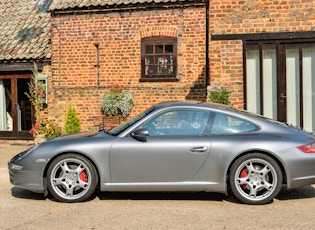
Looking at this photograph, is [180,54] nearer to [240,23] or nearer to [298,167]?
[240,23]

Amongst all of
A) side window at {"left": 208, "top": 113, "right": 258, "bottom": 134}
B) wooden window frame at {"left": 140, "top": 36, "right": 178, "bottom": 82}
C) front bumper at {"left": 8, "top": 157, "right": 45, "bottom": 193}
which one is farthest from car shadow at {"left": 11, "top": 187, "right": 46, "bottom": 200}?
wooden window frame at {"left": 140, "top": 36, "right": 178, "bottom": 82}

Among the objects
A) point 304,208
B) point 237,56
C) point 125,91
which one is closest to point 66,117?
point 125,91

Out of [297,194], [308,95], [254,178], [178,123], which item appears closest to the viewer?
[254,178]

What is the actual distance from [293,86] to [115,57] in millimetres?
5620

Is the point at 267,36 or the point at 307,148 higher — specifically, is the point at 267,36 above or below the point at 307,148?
above

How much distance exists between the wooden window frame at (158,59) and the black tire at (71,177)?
7.88m

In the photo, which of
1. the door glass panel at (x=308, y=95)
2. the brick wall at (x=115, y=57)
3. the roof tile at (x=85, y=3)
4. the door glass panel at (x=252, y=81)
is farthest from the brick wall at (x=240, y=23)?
the roof tile at (x=85, y=3)

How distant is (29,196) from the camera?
6.46 m

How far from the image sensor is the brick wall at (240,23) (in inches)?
408

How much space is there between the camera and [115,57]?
1399cm

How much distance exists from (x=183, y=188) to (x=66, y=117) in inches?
338

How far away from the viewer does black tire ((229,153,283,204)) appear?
227 inches

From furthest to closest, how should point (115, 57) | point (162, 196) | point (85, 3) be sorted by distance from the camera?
point (85, 3) < point (115, 57) < point (162, 196)

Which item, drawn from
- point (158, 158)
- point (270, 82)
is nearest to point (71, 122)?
point (270, 82)
